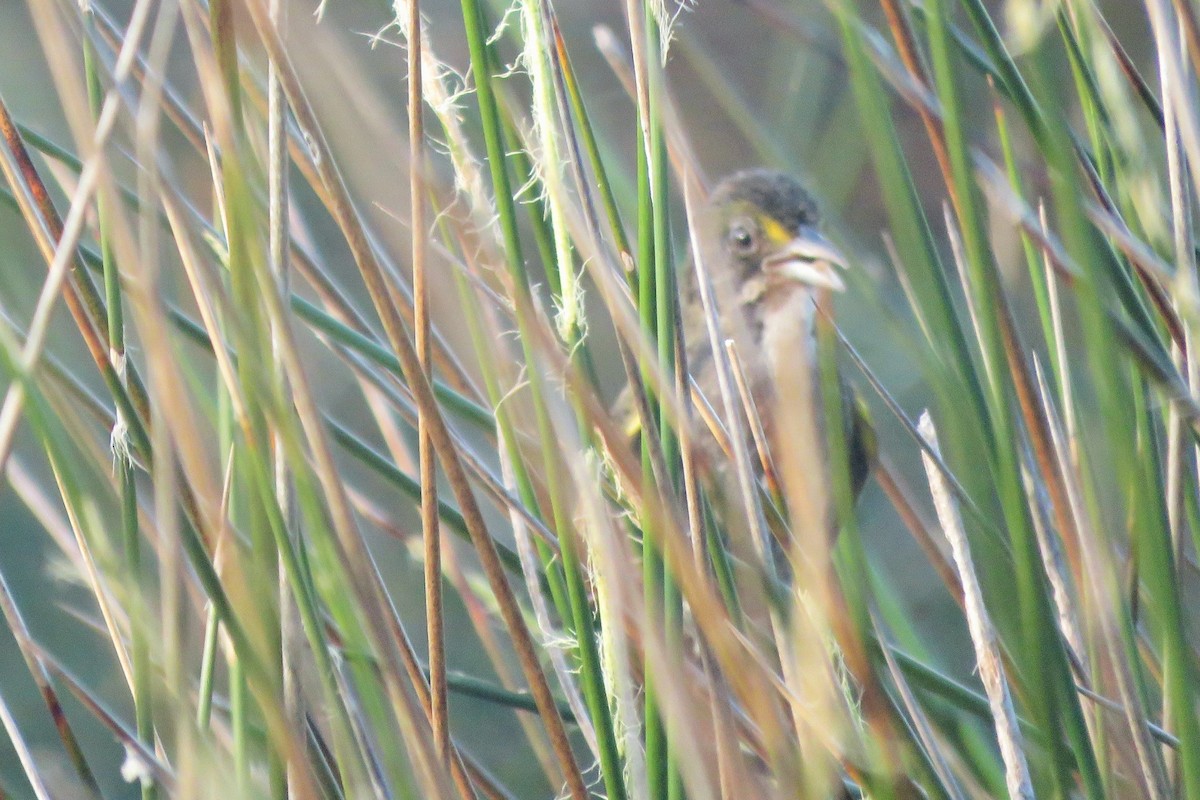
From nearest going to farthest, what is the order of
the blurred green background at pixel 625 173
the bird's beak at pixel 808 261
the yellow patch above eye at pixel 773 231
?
1. the bird's beak at pixel 808 261
2. the yellow patch above eye at pixel 773 231
3. the blurred green background at pixel 625 173

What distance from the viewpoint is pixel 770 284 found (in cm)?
178

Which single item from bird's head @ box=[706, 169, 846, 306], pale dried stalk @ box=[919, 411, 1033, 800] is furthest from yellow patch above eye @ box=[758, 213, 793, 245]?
pale dried stalk @ box=[919, 411, 1033, 800]

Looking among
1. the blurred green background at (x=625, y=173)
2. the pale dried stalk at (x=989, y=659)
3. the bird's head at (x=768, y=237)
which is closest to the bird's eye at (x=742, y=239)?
the bird's head at (x=768, y=237)

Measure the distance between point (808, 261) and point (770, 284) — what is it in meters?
0.08

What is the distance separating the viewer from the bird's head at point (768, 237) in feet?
5.62

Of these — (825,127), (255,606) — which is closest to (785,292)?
(255,606)

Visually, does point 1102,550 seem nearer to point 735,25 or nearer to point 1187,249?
point 1187,249

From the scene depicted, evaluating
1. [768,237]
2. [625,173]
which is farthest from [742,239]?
[625,173]

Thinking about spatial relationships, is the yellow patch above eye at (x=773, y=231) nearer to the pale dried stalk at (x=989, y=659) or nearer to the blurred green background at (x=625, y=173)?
the blurred green background at (x=625, y=173)

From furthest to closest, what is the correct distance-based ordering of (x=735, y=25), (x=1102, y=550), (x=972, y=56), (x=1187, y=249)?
(x=735, y=25) → (x=972, y=56) → (x=1187, y=249) → (x=1102, y=550)

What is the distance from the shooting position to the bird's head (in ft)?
5.62

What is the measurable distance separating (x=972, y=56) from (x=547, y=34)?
1.49 feet

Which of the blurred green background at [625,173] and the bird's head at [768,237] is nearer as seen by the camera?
the bird's head at [768,237]

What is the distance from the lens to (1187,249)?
3.22 ft
